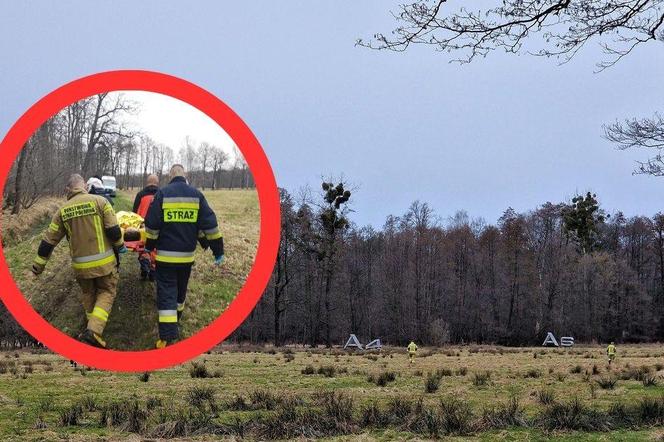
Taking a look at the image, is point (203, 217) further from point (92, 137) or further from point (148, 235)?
point (92, 137)

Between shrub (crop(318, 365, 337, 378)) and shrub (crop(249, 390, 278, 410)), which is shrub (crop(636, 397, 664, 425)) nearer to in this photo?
shrub (crop(249, 390, 278, 410))

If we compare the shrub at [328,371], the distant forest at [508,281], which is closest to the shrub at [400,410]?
the shrub at [328,371]

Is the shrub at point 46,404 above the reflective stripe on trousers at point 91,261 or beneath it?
beneath

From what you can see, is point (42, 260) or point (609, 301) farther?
point (609, 301)

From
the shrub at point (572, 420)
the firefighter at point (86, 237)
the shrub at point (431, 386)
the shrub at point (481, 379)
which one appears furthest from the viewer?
the shrub at point (481, 379)

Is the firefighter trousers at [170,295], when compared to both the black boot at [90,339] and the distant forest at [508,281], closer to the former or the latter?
the black boot at [90,339]

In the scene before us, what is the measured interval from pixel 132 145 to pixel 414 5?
465 centimetres

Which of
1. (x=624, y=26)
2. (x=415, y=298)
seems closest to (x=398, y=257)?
(x=415, y=298)

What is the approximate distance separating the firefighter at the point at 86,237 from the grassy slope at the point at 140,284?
0.12ft

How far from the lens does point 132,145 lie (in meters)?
2.88

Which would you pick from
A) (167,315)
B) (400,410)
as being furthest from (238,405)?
(167,315)

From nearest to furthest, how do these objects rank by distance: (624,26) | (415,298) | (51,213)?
(51,213) → (624,26) → (415,298)

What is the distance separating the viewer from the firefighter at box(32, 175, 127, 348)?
8.36ft

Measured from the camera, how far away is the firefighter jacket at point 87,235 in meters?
2.55
